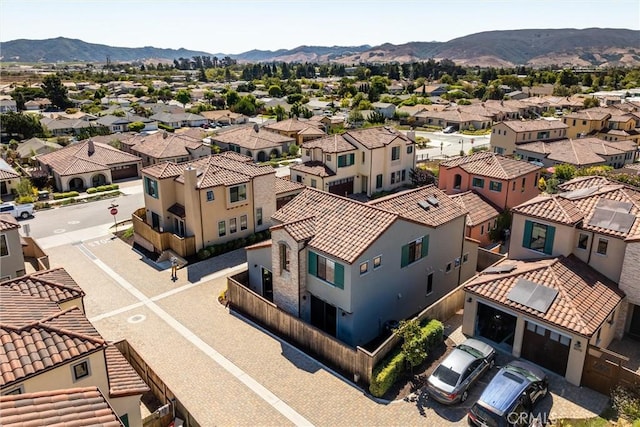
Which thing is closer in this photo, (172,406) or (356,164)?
(172,406)

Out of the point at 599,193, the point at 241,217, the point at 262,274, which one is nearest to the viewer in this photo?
the point at 599,193

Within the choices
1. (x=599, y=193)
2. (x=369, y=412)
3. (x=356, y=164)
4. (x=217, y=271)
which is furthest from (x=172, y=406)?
(x=356, y=164)

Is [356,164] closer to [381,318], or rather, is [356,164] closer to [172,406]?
[381,318]

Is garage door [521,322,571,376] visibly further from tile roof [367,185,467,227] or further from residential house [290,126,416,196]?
residential house [290,126,416,196]

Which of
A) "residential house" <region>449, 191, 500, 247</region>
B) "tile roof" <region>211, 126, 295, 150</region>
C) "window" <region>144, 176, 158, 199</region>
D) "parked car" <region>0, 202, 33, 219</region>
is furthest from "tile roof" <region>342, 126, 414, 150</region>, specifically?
"parked car" <region>0, 202, 33, 219</region>

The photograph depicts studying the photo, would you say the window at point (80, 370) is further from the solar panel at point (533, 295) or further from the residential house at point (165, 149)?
the residential house at point (165, 149)

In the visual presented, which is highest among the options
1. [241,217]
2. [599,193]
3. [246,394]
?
[599,193]
